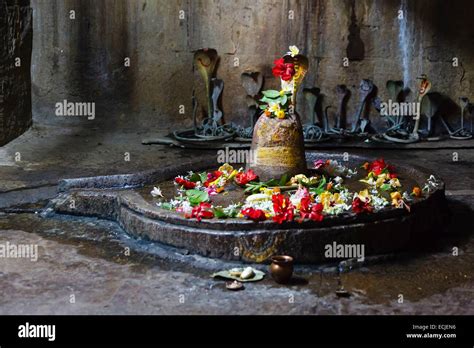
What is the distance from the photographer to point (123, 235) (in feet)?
21.7

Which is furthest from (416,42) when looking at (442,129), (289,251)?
(289,251)

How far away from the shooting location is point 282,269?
17.9 feet

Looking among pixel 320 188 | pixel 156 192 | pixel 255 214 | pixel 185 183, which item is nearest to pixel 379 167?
pixel 320 188

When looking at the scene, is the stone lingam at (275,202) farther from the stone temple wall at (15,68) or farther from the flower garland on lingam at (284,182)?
the stone temple wall at (15,68)

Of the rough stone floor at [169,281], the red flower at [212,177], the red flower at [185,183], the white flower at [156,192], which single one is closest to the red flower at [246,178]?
the red flower at [212,177]

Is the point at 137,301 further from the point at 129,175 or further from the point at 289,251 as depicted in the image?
the point at 129,175

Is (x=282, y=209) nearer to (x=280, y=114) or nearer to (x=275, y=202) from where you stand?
(x=275, y=202)

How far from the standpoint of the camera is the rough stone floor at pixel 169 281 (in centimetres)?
511

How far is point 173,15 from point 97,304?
21.7 ft

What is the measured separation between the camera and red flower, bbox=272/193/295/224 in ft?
19.2

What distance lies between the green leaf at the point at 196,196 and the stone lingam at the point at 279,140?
626mm

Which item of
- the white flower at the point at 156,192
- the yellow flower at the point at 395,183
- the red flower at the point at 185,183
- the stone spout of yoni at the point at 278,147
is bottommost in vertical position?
the white flower at the point at 156,192

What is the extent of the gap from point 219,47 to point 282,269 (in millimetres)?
6180

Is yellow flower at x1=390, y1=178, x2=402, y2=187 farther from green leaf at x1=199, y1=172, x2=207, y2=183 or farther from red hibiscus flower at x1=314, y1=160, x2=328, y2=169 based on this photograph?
green leaf at x1=199, y1=172, x2=207, y2=183
